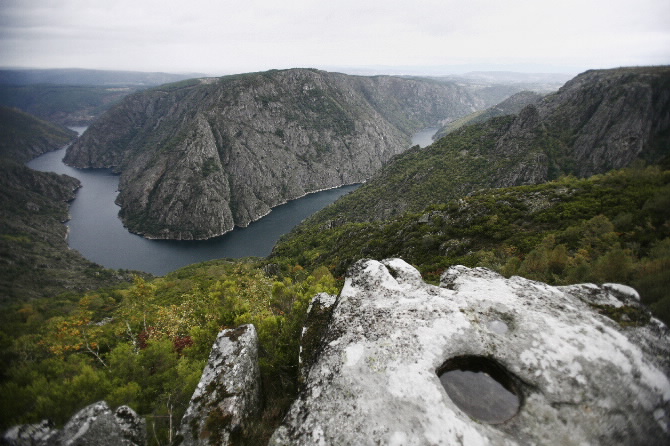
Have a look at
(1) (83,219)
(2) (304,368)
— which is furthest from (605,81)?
(1) (83,219)

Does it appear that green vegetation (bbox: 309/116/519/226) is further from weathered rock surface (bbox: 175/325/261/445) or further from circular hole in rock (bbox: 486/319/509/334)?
weathered rock surface (bbox: 175/325/261/445)

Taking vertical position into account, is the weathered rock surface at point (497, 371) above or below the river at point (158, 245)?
above

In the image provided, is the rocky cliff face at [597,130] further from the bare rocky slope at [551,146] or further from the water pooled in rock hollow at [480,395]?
the water pooled in rock hollow at [480,395]

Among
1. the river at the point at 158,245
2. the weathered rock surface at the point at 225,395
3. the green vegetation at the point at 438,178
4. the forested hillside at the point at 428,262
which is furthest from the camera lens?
the river at the point at 158,245

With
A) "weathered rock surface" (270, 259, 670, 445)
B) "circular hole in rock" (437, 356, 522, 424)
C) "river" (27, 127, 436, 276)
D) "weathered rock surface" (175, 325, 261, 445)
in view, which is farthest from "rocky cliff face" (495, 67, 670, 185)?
"river" (27, 127, 436, 276)

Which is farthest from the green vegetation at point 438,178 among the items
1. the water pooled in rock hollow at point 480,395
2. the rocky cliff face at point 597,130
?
the water pooled in rock hollow at point 480,395

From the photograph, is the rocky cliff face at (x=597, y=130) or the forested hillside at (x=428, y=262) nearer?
the forested hillside at (x=428, y=262)
